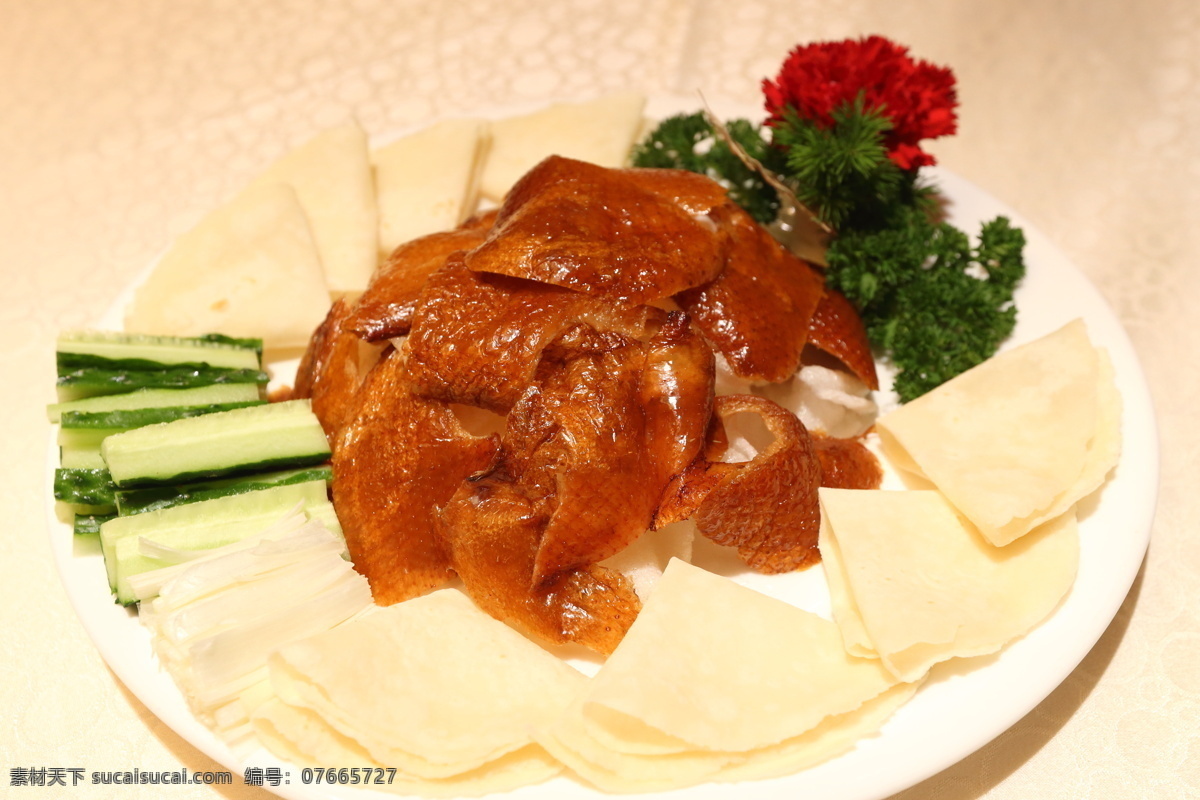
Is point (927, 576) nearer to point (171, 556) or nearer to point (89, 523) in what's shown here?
point (171, 556)

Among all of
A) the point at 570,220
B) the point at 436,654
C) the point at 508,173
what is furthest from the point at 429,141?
the point at 436,654

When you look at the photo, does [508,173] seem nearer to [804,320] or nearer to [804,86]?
[804,86]

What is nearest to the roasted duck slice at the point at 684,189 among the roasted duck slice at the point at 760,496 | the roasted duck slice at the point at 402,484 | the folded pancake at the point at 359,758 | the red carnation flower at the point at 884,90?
the red carnation flower at the point at 884,90

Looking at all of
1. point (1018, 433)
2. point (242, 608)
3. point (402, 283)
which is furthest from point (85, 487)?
point (1018, 433)

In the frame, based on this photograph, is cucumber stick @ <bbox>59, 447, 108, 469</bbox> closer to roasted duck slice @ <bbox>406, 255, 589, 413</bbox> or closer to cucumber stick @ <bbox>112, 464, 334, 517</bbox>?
cucumber stick @ <bbox>112, 464, 334, 517</bbox>

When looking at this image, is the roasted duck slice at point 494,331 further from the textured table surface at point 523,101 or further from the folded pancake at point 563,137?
A: the folded pancake at point 563,137
